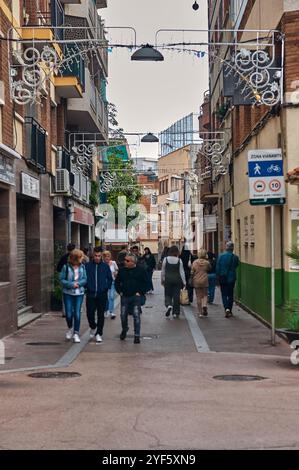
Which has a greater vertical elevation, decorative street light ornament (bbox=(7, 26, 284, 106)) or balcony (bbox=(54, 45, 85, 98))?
balcony (bbox=(54, 45, 85, 98))

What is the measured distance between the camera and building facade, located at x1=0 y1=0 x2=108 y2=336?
17.3 meters

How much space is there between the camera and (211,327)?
1884 cm

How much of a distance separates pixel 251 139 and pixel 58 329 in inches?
282

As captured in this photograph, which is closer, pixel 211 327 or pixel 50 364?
pixel 50 364

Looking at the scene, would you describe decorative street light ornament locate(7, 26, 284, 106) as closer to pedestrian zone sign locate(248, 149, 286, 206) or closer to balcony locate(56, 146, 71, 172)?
pedestrian zone sign locate(248, 149, 286, 206)

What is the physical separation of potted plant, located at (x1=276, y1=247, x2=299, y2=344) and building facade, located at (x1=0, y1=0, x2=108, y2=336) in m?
5.80

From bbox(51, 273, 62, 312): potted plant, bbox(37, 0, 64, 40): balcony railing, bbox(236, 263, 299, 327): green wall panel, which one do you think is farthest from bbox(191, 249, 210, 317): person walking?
bbox(37, 0, 64, 40): balcony railing

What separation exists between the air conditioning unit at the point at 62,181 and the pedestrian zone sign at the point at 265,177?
1021cm

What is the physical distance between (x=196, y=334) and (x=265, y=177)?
3882 mm

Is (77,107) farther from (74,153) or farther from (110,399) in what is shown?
(110,399)

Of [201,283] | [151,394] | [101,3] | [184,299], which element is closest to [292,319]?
[151,394]

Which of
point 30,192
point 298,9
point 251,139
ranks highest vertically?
point 298,9

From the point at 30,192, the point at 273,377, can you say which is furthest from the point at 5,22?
the point at 273,377

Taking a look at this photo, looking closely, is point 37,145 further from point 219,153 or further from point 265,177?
point 219,153
